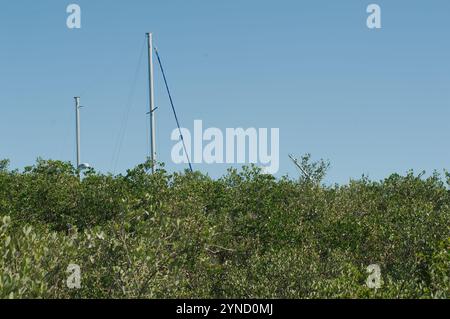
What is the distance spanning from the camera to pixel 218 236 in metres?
→ 27.8

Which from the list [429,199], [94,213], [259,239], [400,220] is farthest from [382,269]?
[94,213]

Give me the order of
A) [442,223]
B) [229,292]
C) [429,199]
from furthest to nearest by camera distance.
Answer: [429,199] < [442,223] < [229,292]

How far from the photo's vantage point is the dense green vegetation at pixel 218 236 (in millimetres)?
15172

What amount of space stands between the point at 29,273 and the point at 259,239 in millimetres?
15626

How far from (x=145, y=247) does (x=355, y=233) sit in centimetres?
1437

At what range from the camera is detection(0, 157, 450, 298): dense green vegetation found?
49.8ft

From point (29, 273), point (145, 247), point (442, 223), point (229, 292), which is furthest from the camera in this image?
point (442, 223)

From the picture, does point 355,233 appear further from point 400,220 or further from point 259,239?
point 259,239

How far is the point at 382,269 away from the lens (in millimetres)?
25328
